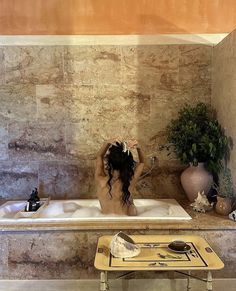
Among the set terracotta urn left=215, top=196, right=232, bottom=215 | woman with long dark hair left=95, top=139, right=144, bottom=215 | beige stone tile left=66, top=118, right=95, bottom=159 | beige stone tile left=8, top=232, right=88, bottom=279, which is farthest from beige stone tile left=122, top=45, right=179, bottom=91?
beige stone tile left=8, top=232, right=88, bottom=279

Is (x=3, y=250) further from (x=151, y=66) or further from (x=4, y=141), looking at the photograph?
(x=151, y=66)

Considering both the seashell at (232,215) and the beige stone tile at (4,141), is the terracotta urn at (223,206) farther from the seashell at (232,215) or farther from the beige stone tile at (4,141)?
the beige stone tile at (4,141)

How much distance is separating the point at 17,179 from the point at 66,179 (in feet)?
1.67

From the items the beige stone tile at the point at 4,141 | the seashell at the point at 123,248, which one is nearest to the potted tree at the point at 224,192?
the seashell at the point at 123,248

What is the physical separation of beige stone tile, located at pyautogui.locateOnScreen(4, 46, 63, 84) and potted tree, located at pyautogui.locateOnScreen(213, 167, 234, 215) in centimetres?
186

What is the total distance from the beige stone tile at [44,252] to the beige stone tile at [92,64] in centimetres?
163

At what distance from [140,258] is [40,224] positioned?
3.03ft

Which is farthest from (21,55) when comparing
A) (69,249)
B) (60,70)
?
(69,249)

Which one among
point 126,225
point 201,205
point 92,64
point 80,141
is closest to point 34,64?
point 92,64

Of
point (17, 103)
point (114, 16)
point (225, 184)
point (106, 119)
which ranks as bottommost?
point (225, 184)

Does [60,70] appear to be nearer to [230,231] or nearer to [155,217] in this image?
[155,217]

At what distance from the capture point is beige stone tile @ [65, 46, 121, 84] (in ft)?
10.9

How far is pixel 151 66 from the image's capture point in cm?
333

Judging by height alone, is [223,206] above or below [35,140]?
below
